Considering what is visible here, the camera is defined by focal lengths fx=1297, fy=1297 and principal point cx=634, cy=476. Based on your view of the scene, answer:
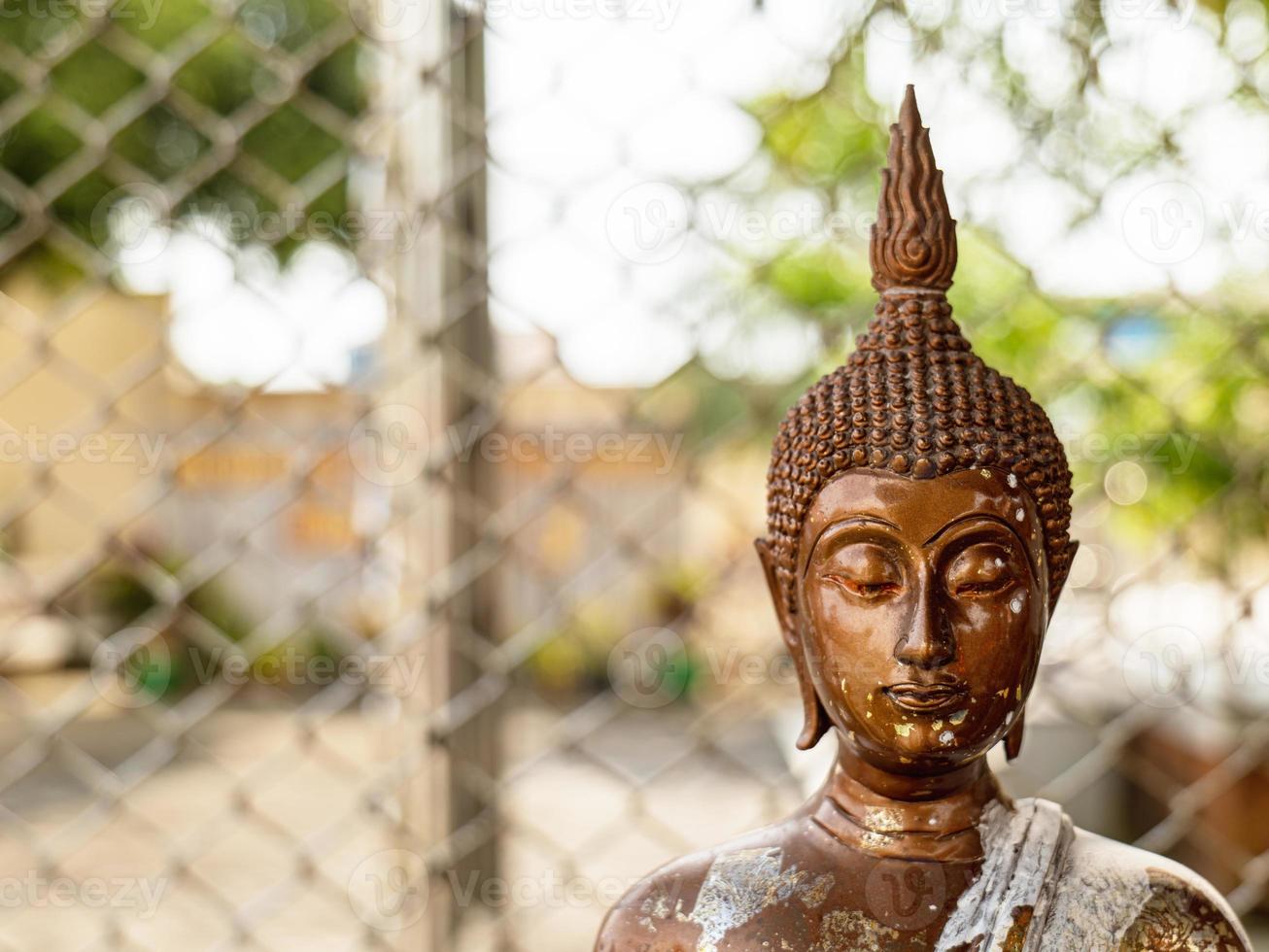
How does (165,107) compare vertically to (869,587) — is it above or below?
above

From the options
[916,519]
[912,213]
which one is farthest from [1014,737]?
[912,213]

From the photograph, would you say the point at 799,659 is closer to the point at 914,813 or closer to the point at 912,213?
the point at 914,813

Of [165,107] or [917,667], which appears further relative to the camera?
[165,107]

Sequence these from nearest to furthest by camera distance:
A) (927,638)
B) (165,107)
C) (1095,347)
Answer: (927,638) < (1095,347) < (165,107)

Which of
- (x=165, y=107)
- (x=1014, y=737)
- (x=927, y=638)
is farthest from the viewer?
(x=165, y=107)

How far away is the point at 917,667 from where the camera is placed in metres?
0.77

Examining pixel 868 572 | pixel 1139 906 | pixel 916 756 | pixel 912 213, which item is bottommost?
pixel 1139 906

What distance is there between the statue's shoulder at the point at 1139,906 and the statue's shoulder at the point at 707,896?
0.15 m

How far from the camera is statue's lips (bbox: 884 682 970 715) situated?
775 millimetres

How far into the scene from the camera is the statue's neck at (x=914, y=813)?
0.84m

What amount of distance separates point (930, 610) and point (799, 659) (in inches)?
5.7

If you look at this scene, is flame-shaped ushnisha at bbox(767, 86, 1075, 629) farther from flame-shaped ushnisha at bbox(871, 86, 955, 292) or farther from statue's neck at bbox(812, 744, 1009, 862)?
statue's neck at bbox(812, 744, 1009, 862)

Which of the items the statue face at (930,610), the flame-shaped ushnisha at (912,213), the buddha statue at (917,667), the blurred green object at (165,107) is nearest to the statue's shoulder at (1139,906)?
the buddha statue at (917,667)

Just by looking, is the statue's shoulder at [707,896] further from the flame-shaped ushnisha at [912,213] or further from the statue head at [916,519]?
the flame-shaped ushnisha at [912,213]
